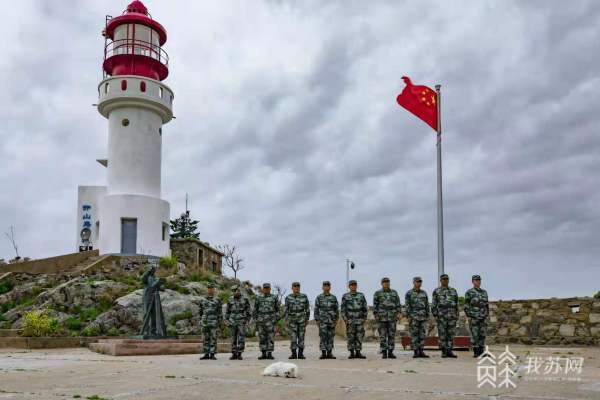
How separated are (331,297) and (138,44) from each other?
22.8 meters

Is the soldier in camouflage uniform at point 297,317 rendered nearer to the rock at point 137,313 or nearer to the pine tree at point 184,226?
the rock at point 137,313

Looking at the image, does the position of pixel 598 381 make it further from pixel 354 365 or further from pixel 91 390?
pixel 91 390

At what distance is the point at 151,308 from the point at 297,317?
15.9 ft

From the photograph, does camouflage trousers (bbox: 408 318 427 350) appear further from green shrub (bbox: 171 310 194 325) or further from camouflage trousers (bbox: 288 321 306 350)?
green shrub (bbox: 171 310 194 325)

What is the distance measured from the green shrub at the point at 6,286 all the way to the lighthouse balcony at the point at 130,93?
951 cm

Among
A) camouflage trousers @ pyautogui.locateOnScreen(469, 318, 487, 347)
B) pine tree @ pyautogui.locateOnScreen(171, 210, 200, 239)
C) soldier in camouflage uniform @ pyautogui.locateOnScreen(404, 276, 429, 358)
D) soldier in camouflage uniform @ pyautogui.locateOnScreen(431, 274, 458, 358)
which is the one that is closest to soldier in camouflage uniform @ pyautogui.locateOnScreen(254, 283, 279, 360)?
soldier in camouflage uniform @ pyautogui.locateOnScreen(404, 276, 429, 358)

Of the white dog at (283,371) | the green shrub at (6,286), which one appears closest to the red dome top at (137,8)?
the green shrub at (6,286)

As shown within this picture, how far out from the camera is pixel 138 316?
72.1ft

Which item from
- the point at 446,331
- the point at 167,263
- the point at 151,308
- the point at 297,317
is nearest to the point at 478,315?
the point at 446,331

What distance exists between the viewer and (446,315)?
11.3 metres

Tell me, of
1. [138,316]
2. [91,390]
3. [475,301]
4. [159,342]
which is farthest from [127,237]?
[91,390]

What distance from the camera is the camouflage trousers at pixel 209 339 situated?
12.4 metres

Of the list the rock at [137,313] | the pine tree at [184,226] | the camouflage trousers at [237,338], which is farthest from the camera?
the pine tree at [184,226]

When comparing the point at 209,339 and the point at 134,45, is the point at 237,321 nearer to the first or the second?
the point at 209,339
